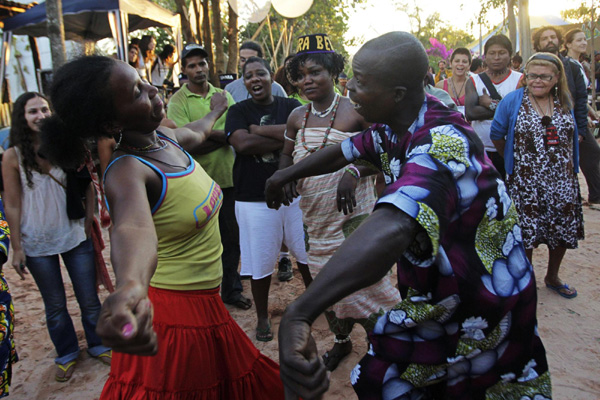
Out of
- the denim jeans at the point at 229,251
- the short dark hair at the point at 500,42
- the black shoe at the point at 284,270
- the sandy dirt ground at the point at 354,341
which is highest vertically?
the short dark hair at the point at 500,42

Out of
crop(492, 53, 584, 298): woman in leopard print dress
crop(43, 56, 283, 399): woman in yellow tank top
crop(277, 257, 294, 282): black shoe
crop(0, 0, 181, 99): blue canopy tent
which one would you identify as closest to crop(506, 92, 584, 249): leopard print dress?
crop(492, 53, 584, 298): woman in leopard print dress

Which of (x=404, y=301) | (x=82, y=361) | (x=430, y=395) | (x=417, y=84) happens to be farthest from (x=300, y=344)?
(x=82, y=361)

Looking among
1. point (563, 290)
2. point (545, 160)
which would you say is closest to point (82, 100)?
point (545, 160)

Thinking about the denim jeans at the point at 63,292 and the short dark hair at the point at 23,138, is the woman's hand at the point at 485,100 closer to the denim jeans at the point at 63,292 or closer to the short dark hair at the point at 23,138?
the denim jeans at the point at 63,292

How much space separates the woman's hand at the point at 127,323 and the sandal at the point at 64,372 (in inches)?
108

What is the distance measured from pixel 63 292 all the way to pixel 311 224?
6.14 ft

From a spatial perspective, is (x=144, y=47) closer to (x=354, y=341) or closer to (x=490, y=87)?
(x=490, y=87)

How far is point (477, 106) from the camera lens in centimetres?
492

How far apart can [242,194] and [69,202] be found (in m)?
1.24

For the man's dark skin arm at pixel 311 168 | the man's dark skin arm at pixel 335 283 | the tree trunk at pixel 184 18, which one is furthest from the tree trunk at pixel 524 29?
the man's dark skin arm at pixel 335 283

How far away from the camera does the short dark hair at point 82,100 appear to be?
1.72m

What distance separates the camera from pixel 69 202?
11.0 feet

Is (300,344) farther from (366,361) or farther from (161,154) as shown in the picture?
(161,154)

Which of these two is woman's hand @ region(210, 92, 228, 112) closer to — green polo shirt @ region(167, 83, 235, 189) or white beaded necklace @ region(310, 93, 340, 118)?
white beaded necklace @ region(310, 93, 340, 118)
